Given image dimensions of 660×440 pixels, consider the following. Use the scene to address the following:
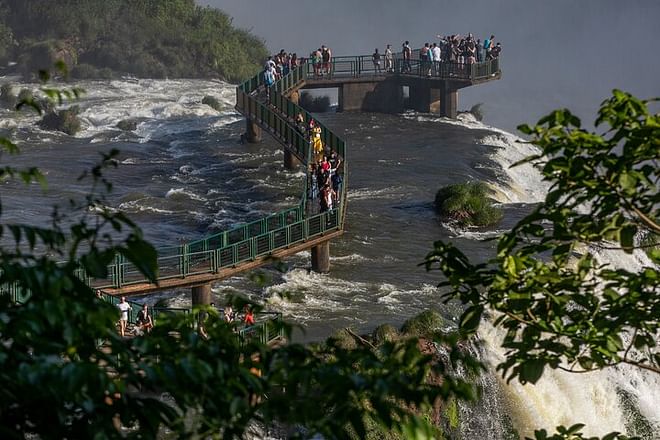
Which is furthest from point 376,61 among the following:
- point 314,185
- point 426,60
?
point 314,185

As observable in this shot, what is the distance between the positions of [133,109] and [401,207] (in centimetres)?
1668

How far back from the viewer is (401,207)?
2894 cm

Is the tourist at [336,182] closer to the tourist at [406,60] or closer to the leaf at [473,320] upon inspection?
the leaf at [473,320]

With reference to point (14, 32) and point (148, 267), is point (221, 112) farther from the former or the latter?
point (148, 267)

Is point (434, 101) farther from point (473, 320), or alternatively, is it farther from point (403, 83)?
point (473, 320)

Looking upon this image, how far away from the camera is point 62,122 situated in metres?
39.0

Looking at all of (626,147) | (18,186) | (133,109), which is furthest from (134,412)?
(133,109)

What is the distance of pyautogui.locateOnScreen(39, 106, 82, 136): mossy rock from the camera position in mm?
38750

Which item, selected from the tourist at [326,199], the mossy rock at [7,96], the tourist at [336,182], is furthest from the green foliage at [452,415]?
the mossy rock at [7,96]

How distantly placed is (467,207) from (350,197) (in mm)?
3316

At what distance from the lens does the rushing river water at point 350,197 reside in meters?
19.2

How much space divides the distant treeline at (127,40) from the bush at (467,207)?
2657 centimetres

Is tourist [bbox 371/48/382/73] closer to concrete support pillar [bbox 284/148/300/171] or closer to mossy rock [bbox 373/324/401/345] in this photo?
concrete support pillar [bbox 284/148/300/171]

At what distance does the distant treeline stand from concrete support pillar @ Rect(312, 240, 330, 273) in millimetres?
30431
